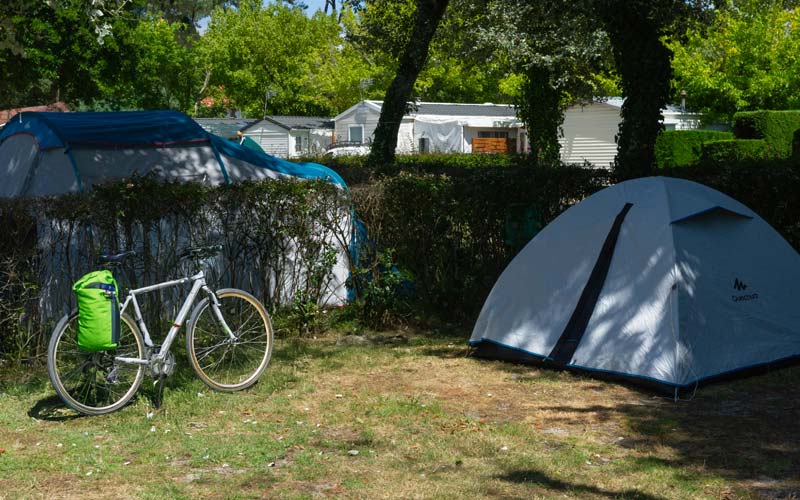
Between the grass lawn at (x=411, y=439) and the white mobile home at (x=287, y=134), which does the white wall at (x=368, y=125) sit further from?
the grass lawn at (x=411, y=439)

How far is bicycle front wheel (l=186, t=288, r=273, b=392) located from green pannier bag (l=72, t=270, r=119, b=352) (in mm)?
631

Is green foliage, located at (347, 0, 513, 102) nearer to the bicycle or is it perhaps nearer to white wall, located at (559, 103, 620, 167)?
white wall, located at (559, 103, 620, 167)

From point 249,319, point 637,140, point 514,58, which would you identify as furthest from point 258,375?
point 514,58

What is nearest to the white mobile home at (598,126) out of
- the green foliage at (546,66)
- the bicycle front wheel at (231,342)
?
the green foliage at (546,66)

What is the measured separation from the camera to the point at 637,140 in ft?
36.3

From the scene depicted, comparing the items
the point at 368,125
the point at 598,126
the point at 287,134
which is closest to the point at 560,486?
the point at 598,126

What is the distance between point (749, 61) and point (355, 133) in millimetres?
18325

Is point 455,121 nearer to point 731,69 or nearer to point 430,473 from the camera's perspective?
point 731,69

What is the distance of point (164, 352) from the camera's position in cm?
613

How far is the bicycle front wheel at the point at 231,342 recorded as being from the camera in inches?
251

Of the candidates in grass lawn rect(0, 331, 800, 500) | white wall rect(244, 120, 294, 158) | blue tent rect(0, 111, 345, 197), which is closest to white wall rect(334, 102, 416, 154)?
white wall rect(244, 120, 294, 158)

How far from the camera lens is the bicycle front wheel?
6.37 m

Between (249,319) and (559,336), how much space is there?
2363mm

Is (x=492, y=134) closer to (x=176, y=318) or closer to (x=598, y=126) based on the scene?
(x=598, y=126)
